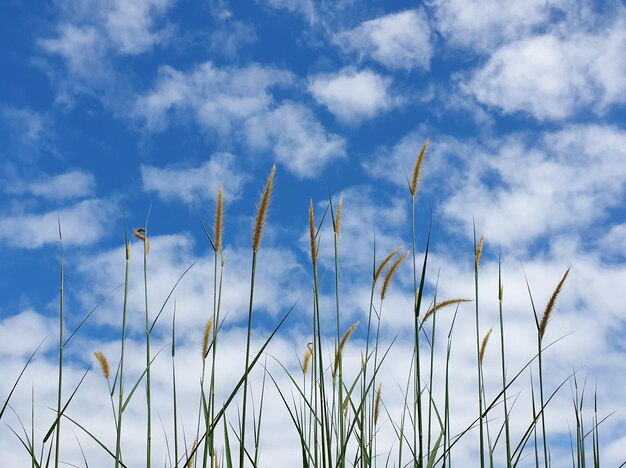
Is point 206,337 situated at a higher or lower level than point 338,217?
lower

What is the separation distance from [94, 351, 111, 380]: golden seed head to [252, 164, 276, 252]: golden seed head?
1126 mm

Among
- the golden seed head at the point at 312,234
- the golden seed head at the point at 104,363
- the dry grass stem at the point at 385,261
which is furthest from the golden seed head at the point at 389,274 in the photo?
the golden seed head at the point at 104,363

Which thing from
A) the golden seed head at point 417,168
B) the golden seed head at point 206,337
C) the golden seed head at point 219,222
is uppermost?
the golden seed head at point 417,168

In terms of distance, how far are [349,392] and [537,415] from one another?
75cm

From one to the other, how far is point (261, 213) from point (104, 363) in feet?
3.80

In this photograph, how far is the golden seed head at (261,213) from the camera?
2125 millimetres

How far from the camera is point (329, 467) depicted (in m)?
2.20

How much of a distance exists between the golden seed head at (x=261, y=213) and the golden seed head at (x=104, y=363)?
1126mm

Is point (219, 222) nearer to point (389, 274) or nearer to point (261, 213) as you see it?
point (261, 213)

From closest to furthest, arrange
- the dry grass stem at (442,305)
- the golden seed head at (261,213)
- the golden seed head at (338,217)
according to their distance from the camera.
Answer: the golden seed head at (261,213)
the golden seed head at (338,217)
the dry grass stem at (442,305)

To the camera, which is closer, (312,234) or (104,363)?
(312,234)

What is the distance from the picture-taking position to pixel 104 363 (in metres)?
2.87

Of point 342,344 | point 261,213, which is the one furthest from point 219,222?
point 342,344

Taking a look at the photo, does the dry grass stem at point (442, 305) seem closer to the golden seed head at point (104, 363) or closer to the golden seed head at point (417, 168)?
the golden seed head at point (417, 168)
